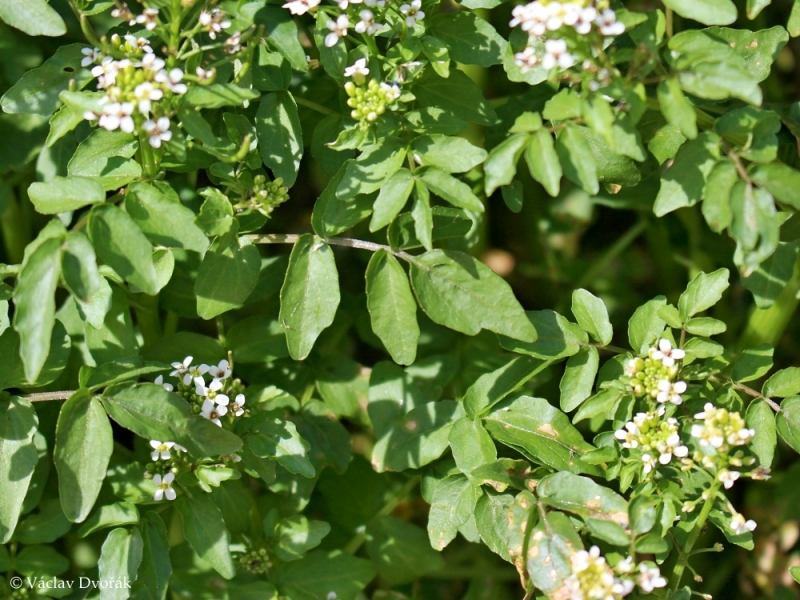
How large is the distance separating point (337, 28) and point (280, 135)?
268mm

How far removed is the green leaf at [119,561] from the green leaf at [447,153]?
3.30 feet

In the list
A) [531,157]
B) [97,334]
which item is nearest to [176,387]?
[97,334]

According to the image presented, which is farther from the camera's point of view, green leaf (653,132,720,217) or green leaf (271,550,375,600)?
green leaf (271,550,375,600)

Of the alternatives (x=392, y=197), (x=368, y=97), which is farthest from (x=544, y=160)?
(x=368, y=97)

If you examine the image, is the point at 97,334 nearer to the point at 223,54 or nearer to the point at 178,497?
the point at 178,497

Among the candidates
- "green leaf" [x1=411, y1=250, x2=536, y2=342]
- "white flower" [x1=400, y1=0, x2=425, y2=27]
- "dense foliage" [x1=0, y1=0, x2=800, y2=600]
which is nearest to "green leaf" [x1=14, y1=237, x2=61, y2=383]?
"dense foliage" [x1=0, y1=0, x2=800, y2=600]

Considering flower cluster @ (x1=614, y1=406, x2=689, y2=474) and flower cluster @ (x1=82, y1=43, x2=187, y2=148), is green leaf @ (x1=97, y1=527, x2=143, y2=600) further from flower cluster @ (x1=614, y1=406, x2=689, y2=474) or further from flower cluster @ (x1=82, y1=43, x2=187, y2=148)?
flower cluster @ (x1=614, y1=406, x2=689, y2=474)

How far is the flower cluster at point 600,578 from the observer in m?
1.48

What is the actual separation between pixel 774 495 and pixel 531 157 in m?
1.85

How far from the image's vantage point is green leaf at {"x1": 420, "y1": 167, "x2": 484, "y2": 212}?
1.61m

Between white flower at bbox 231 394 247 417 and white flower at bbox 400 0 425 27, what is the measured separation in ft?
2.84

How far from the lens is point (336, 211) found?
177 cm

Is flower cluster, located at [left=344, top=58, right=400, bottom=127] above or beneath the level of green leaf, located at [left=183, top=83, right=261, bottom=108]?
beneath

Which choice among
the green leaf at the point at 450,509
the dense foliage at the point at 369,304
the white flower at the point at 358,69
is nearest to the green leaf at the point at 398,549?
the dense foliage at the point at 369,304
